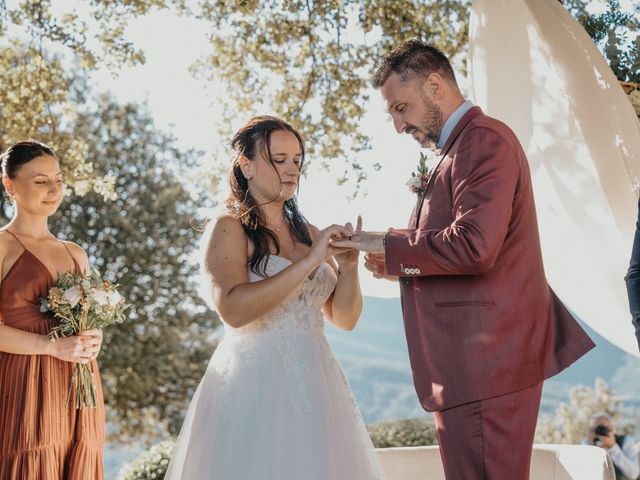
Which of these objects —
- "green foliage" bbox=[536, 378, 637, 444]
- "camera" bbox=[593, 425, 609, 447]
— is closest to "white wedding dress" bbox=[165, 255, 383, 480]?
"camera" bbox=[593, 425, 609, 447]

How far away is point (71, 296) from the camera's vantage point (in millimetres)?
3564

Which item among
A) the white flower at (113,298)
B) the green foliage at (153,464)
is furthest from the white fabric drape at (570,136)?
the green foliage at (153,464)

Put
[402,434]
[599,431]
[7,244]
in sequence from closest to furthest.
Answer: [7,244]
[599,431]
[402,434]

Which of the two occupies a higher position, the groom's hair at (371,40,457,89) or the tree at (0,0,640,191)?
the tree at (0,0,640,191)

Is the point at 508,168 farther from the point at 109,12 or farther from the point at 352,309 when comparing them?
the point at 109,12

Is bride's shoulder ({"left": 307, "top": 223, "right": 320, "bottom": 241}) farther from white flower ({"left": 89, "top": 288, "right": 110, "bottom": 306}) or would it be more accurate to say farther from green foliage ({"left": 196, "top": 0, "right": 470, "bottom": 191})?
green foliage ({"left": 196, "top": 0, "right": 470, "bottom": 191})

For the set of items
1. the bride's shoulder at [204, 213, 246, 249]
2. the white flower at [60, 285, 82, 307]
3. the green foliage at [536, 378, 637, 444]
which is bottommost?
the green foliage at [536, 378, 637, 444]

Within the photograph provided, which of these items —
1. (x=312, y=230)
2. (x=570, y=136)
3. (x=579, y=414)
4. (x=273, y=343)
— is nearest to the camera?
(x=273, y=343)

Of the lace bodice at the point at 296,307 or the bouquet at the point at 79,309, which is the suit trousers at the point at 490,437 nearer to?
the lace bodice at the point at 296,307

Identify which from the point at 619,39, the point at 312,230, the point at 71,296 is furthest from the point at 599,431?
the point at 71,296

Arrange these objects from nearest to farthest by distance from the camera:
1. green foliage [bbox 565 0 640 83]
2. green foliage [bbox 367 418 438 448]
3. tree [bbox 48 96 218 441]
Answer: green foliage [bbox 565 0 640 83]
green foliage [bbox 367 418 438 448]
tree [bbox 48 96 218 441]

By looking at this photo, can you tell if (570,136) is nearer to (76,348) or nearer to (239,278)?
(239,278)

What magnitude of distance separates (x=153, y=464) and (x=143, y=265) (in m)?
10.1

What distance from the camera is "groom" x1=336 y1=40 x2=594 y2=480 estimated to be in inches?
95.3
